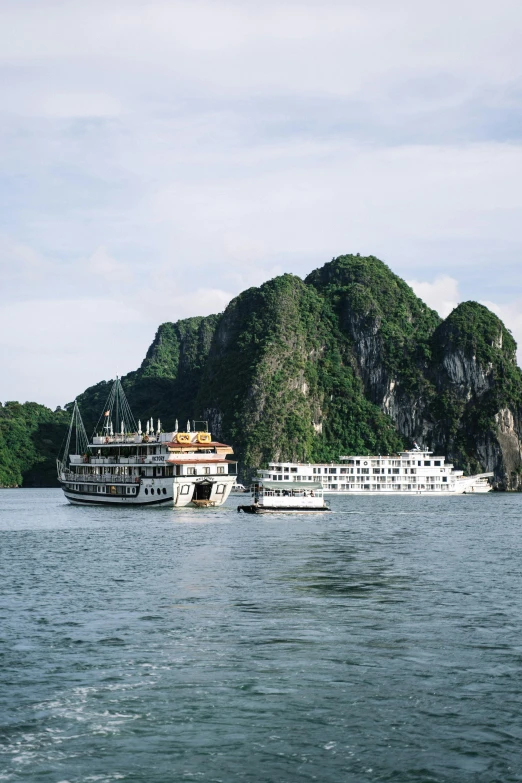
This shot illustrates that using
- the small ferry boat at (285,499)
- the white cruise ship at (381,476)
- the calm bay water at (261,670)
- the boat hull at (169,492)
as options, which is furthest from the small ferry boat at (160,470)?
the white cruise ship at (381,476)

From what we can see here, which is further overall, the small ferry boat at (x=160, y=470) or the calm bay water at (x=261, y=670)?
the small ferry boat at (x=160, y=470)

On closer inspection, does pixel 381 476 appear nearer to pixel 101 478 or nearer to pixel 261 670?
pixel 101 478

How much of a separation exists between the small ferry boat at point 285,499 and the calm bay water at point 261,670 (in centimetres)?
4864

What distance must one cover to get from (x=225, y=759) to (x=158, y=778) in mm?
1530

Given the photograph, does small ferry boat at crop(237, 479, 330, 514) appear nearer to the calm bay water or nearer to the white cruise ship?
the calm bay water

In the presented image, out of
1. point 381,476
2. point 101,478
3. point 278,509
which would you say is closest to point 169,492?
point 278,509

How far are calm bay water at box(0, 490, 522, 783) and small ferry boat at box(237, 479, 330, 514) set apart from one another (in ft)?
160

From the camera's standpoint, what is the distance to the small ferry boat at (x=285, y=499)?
98438 millimetres

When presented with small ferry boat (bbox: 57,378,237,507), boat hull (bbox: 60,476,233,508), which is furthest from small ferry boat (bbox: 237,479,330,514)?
small ferry boat (bbox: 57,378,237,507)

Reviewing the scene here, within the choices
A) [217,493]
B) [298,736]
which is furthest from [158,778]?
[217,493]

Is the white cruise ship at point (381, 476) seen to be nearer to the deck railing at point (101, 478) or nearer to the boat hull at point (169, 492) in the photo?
the deck railing at point (101, 478)

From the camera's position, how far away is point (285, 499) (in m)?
102

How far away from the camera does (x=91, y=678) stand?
76.4ft

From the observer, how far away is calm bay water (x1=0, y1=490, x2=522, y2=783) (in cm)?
1762
